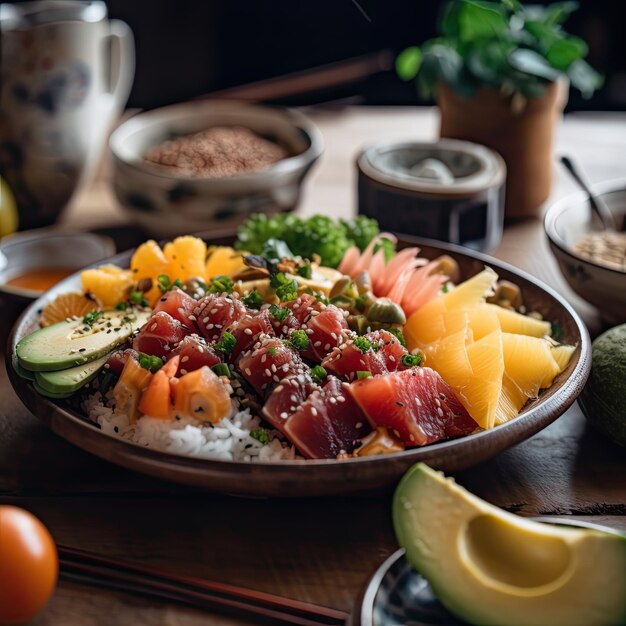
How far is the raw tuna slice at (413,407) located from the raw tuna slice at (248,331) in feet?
0.76

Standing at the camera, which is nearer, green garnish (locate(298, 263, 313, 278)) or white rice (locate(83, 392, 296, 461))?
white rice (locate(83, 392, 296, 461))

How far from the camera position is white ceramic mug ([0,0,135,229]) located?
253 cm

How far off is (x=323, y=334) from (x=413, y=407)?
249 millimetres

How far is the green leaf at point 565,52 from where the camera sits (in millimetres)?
2732

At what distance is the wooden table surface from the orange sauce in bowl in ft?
1.41

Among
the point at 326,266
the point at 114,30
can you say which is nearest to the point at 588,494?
the point at 326,266

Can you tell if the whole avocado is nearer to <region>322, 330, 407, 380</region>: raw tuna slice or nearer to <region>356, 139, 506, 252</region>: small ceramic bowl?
<region>322, 330, 407, 380</region>: raw tuna slice

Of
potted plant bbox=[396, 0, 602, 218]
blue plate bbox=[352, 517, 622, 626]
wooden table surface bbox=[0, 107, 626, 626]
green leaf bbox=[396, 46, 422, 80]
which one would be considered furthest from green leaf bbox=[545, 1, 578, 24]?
blue plate bbox=[352, 517, 622, 626]

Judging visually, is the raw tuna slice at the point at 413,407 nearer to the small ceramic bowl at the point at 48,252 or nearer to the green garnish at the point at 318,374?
the green garnish at the point at 318,374

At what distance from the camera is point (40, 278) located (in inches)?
93.3

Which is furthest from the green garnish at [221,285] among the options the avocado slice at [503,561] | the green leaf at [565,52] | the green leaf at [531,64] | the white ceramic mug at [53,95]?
the green leaf at [565,52]

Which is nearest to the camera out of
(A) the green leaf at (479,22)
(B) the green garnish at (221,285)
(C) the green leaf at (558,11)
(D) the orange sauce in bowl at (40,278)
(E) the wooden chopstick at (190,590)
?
(E) the wooden chopstick at (190,590)

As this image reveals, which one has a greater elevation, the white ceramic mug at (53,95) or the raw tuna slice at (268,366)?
the white ceramic mug at (53,95)

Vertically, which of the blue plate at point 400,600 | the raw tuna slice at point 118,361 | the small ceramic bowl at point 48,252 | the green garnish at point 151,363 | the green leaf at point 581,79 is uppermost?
the green leaf at point 581,79
